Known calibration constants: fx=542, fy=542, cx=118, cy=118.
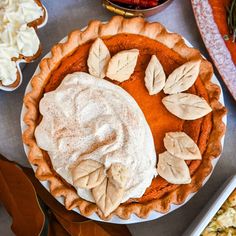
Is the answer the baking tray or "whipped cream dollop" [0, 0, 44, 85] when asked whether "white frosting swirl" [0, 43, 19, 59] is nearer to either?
"whipped cream dollop" [0, 0, 44, 85]

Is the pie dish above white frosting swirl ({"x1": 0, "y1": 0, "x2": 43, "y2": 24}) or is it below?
below

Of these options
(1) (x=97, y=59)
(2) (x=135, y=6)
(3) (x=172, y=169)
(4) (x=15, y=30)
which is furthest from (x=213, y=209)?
(4) (x=15, y=30)

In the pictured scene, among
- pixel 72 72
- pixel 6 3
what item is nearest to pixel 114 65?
pixel 72 72

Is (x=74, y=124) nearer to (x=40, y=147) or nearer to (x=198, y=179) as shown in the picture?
(x=40, y=147)

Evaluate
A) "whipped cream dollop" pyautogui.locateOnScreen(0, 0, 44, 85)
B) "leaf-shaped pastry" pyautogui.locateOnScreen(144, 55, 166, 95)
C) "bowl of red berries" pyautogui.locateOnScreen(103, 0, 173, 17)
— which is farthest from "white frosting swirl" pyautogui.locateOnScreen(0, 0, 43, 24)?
"leaf-shaped pastry" pyautogui.locateOnScreen(144, 55, 166, 95)

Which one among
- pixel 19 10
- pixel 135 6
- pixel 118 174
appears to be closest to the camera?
pixel 118 174

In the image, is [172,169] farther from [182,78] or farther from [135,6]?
[135,6]

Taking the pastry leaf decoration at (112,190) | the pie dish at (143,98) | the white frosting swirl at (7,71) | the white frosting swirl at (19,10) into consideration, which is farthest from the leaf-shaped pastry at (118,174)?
the white frosting swirl at (19,10)
